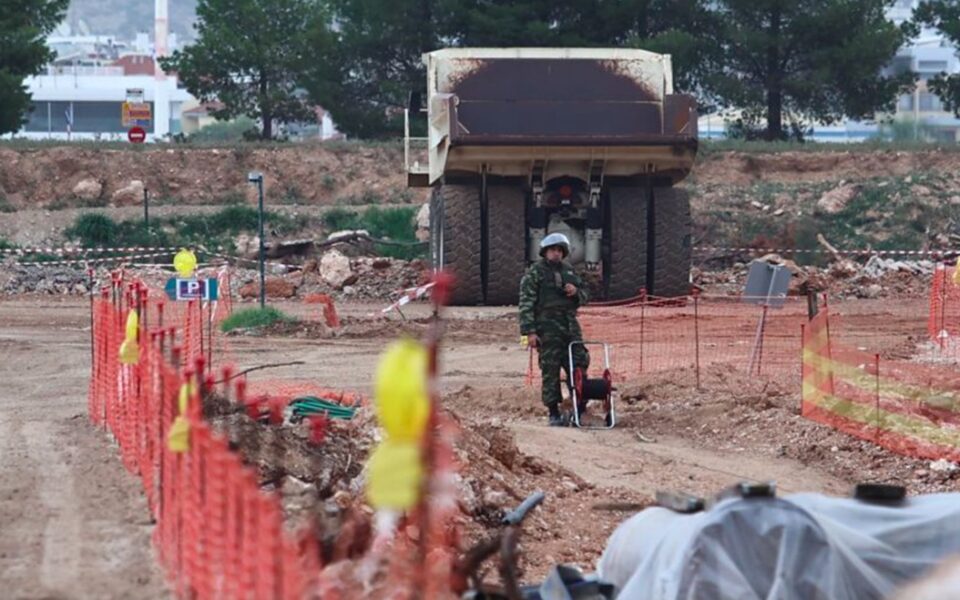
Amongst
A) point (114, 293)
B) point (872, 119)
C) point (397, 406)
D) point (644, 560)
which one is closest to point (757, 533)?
point (644, 560)

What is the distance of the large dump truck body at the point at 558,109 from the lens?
80.9 feet

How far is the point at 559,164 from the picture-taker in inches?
1004

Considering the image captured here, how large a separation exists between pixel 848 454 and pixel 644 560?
7255 mm

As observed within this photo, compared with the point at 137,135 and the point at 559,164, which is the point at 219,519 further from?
the point at 137,135

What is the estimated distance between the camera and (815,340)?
17234 millimetres

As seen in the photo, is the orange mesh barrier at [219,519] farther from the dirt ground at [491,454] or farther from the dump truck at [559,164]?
the dump truck at [559,164]

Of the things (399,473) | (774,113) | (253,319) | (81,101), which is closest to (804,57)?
(774,113)

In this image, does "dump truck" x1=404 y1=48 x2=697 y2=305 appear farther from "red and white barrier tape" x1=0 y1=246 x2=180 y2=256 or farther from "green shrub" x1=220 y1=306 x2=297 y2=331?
"red and white barrier tape" x1=0 y1=246 x2=180 y2=256

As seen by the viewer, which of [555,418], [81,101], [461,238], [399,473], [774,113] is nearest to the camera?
[399,473]

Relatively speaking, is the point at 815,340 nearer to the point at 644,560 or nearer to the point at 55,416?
the point at 55,416

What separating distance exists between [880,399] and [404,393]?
1143 cm

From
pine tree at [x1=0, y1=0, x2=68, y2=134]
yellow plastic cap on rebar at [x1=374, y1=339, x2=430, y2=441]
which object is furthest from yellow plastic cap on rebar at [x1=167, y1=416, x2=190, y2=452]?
pine tree at [x1=0, y1=0, x2=68, y2=134]

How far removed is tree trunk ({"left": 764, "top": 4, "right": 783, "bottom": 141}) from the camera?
51125 millimetres

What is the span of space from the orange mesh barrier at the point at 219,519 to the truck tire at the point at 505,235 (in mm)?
12759
